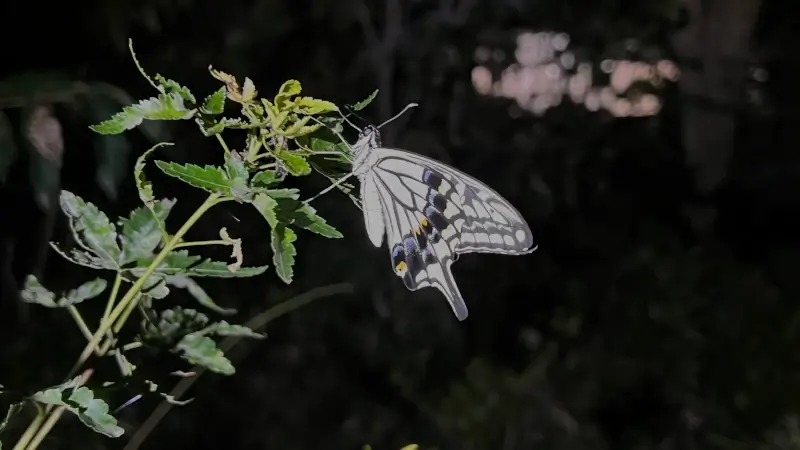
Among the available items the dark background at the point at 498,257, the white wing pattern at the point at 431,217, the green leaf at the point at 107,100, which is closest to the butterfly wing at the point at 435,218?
the white wing pattern at the point at 431,217

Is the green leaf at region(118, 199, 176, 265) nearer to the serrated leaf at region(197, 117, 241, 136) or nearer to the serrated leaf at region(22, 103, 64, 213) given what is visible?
the serrated leaf at region(197, 117, 241, 136)

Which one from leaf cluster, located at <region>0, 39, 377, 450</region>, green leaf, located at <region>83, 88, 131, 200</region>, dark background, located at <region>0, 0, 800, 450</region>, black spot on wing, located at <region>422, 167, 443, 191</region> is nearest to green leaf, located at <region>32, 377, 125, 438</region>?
leaf cluster, located at <region>0, 39, 377, 450</region>

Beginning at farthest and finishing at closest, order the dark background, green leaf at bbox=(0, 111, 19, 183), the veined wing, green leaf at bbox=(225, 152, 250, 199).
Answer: the dark background
green leaf at bbox=(0, 111, 19, 183)
the veined wing
green leaf at bbox=(225, 152, 250, 199)

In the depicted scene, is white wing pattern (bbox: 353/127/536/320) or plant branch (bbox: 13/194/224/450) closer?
plant branch (bbox: 13/194/224/450)

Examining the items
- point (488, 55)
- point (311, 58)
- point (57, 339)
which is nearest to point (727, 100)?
point (488, 55)

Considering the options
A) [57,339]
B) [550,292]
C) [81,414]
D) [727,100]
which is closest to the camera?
[81,414]

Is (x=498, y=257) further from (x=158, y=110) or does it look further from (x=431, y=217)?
(x=158, y=110)

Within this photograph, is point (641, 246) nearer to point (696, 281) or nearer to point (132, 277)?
point (696, 281)
